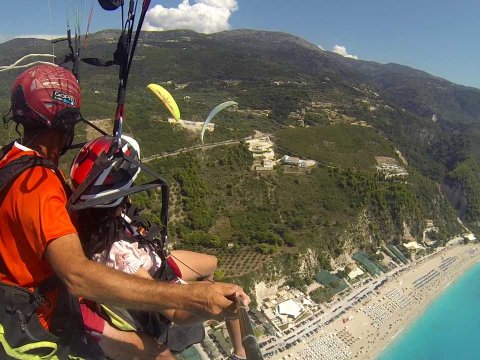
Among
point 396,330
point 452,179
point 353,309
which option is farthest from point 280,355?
point 452,179

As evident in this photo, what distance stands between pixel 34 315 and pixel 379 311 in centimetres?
3073

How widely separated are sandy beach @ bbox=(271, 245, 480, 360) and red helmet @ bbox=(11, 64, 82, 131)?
887 inches

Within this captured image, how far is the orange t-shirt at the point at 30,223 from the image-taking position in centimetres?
143

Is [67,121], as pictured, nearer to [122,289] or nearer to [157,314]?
[122,289]

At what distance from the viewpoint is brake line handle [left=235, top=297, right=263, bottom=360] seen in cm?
109

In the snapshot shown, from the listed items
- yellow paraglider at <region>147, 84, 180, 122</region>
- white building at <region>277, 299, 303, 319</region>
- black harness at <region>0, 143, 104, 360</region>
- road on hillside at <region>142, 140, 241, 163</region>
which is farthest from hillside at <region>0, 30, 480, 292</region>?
black harness at <region>0, 143, 104, 360</region>

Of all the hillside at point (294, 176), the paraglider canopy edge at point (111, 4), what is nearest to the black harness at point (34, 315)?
the paraglider canopy edge at point (111, 4)

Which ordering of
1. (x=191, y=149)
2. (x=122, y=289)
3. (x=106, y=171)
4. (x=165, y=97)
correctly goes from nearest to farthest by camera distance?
(x=122, y=289)
(x=106, y=171)
(x=165, y=97)
(x=191, y=149)

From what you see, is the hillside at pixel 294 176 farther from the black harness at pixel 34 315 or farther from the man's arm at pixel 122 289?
the man's arm at pixel 122 289

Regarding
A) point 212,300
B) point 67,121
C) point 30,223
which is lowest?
point 212,300

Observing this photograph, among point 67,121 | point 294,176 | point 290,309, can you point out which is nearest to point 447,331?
point 290,309

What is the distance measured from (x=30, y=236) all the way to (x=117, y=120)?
80 centimetres

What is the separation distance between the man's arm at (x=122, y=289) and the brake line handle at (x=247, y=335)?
6 centimetres

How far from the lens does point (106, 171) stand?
1.82 meters
